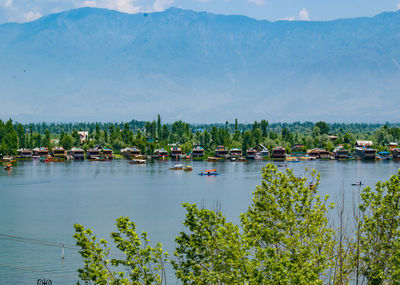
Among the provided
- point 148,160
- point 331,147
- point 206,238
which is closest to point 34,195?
point 206,238

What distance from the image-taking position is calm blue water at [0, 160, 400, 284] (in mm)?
33281

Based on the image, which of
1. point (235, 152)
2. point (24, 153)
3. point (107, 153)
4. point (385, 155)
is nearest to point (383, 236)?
point (235, 152)

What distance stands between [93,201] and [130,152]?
71182mm

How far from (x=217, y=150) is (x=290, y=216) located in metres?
114

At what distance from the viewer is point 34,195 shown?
210 ft

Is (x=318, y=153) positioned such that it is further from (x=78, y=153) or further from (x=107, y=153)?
(x=78, y=153)

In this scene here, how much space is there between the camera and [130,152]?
13012 cm

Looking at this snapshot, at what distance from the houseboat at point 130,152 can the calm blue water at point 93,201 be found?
25.0 meters

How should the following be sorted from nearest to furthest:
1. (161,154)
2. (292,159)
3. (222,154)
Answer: (292,159) < (222,154) < (161,154)

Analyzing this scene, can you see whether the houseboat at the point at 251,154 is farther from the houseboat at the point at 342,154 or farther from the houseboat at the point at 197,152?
the houseboat at the point at 342,154

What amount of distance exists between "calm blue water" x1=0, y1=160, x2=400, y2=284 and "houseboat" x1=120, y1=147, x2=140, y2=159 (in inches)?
985

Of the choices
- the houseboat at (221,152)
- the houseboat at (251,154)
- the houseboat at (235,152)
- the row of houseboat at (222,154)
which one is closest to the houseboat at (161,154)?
the row of houseboat at (222,154)

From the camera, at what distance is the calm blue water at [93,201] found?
33.3m

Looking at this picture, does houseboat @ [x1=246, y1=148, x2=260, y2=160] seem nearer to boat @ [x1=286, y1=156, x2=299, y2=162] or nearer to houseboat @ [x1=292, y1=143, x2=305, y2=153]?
boat @ [x1=286, y1=156, x2=299, y2=162]
